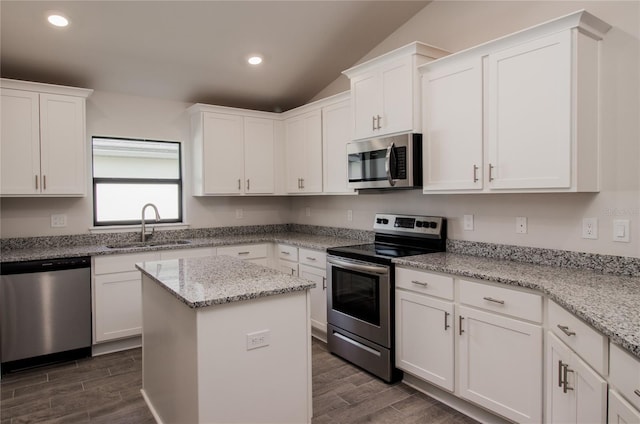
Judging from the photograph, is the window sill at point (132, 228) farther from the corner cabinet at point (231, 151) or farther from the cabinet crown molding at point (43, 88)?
the cabinet crown molding at point (43, 88)

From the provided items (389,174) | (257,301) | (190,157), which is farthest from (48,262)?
(389,174)

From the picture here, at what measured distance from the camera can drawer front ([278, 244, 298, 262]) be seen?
13.3 feet

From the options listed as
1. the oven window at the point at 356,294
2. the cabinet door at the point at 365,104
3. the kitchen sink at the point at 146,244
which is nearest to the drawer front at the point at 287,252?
the oven window at the point at 356,294

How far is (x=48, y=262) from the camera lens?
3.25 m

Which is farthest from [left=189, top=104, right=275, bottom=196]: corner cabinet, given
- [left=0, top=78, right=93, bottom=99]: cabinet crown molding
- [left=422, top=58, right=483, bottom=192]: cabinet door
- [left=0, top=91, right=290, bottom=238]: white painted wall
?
[left=422, top=58, right=483, bottom=192]: cabinet door

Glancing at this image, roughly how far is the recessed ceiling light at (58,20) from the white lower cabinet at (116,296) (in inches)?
72.0

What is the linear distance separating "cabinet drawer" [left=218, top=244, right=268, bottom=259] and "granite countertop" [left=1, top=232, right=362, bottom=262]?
5 cm

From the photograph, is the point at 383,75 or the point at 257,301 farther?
the point at 383,75

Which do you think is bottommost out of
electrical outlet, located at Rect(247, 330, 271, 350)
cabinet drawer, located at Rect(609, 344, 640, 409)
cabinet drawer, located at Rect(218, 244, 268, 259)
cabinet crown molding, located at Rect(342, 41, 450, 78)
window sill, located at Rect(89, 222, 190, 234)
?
electrical outlet, located at Rect(247, 330, 271, 350)

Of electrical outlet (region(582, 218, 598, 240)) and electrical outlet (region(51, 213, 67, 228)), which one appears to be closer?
electrical outlet (region(582, 218, 598, 240))

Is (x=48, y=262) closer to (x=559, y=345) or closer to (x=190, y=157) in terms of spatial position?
(x=190, y=157)

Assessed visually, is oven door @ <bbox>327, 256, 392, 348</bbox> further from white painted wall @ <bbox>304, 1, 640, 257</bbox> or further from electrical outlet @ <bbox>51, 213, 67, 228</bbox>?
electrical outlet @ <bbox>51, 213, 67, 228</bbox>

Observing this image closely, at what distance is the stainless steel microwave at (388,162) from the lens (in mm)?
2953

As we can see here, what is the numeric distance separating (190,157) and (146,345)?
2389mm
